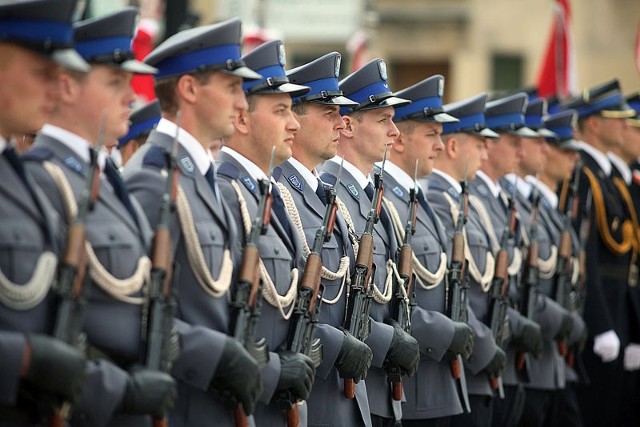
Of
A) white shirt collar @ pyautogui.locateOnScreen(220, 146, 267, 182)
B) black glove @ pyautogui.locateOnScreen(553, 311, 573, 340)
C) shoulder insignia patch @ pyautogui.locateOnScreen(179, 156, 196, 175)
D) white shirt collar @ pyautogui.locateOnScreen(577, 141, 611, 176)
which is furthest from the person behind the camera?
white shirt collar @ pyautogui.locateOnScreen(577, 141, 611, 176)

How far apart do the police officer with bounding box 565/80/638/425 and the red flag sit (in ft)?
10.9

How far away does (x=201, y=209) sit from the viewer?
19.1ft

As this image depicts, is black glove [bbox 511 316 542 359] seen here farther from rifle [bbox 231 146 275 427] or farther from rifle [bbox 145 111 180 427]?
rifle [bbox 145 111 180 427]

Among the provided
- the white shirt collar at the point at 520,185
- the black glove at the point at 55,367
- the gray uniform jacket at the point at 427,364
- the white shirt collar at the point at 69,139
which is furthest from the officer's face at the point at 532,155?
the black glove at the point at 55,367

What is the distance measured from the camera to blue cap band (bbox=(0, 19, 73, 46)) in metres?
4.92

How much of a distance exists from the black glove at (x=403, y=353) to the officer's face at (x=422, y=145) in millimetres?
1307

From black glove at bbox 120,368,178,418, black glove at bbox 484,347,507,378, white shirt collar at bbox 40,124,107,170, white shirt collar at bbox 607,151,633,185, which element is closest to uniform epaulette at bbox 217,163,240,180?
white shirt collar at bbox 40,124,107,170

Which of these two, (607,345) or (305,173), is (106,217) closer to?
(305,173)

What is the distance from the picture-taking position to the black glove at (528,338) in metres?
9.43

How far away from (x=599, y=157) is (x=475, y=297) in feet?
12.1

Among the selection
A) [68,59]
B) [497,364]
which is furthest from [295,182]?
[68,59]

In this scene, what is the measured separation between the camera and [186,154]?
19.4 ft

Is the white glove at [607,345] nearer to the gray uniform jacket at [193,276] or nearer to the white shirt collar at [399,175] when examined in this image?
the white shirt collar at [399,175]

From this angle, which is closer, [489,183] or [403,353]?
[403,353]
